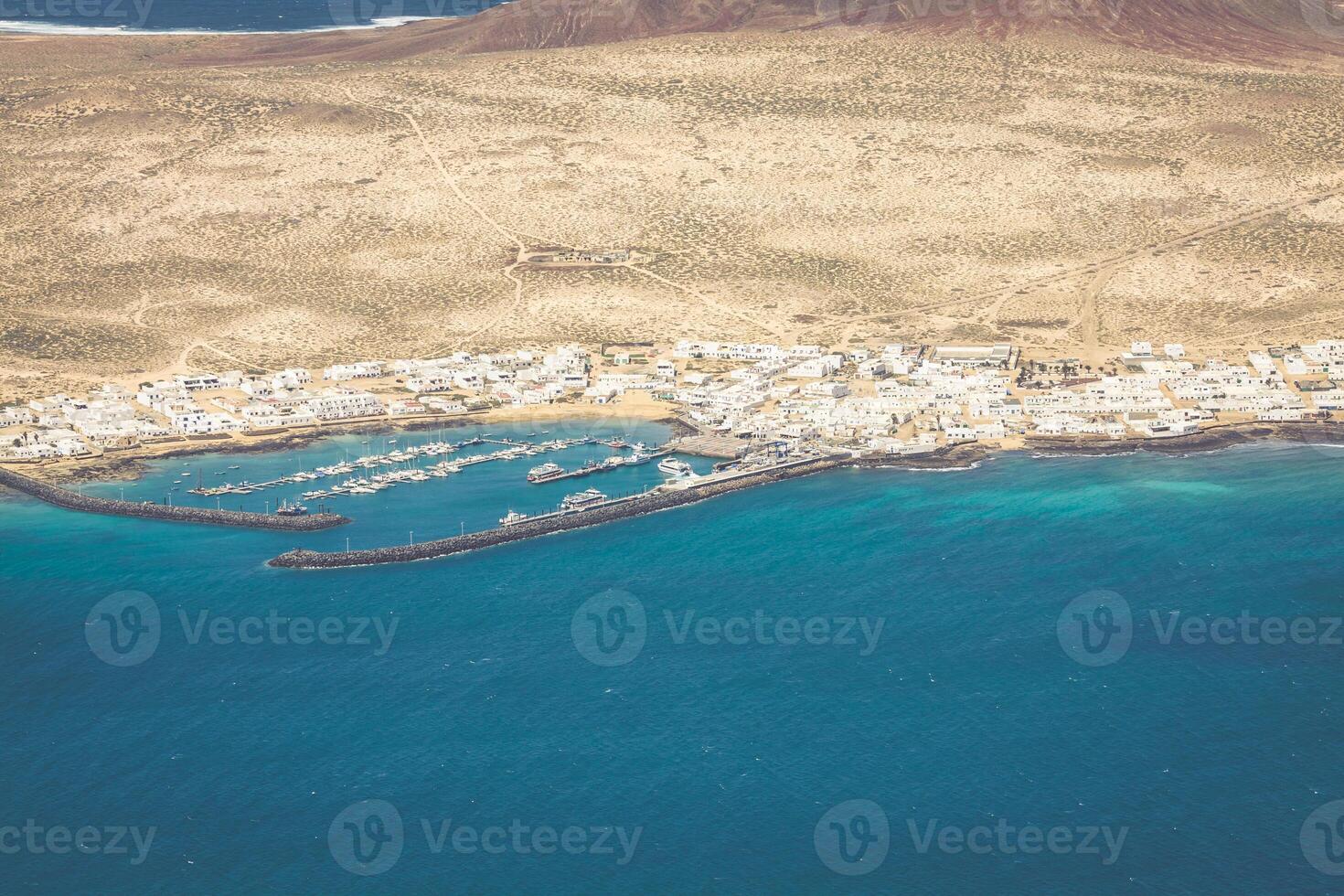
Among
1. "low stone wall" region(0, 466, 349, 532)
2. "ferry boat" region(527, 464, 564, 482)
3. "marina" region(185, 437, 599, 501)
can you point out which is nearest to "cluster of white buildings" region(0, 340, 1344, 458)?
"low stone wall" region(0, 466, 349, 532)

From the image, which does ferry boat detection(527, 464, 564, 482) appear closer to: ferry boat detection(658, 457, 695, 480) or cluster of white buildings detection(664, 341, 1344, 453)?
ferry boat detection(658, 457, 695, 480)

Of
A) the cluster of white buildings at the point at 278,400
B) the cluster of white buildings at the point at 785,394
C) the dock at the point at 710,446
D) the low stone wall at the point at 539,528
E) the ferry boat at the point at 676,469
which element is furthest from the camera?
the cluster of white buildings at the point at 785,394

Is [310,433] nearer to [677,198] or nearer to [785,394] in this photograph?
[785,394]

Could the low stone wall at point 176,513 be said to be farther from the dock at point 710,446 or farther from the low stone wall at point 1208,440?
the low stone wall at point 1208,440

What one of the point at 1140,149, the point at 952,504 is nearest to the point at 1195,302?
the point at 1140,149

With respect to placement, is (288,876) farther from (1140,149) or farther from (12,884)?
(1140,149)

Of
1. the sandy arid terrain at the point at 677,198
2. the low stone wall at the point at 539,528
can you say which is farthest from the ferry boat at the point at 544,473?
the sandy arid terrain at the point at 677,198
